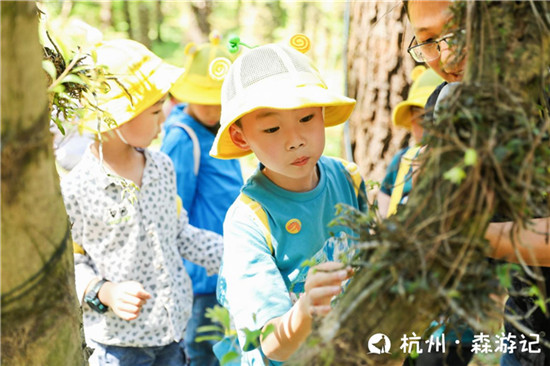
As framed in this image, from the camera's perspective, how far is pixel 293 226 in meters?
2.24

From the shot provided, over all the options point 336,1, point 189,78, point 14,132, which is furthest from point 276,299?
point 336,1

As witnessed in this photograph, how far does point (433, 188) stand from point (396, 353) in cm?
38

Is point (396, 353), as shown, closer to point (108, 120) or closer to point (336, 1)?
point (108, 120)

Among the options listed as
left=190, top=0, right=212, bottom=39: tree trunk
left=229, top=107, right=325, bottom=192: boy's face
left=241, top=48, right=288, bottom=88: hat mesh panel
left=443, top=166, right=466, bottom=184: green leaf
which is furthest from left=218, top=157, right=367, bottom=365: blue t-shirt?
left=190, top=0, right=212, bottom=39: tree trunk

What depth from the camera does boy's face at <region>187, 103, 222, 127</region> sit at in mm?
4258

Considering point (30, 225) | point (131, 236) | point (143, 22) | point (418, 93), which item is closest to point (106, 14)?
point (143, 22)

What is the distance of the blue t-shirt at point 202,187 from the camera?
396 centimetres

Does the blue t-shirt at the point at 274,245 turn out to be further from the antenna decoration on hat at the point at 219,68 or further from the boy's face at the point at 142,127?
the boy's face at the point at 142,127

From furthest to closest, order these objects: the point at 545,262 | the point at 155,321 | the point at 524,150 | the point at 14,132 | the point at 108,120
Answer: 1. the point at 155,321
2. the point at 108,120
3. the point at 545,262
4. the point at 14,132
5. the point at 524,150

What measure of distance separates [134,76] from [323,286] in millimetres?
2143

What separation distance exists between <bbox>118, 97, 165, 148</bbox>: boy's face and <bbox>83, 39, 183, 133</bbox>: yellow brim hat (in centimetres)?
7

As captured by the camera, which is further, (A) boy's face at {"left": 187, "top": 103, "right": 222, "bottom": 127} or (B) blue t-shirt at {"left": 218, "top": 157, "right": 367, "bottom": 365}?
(A) boy's face at {"left": 187, "top": 103, "right": 222, "bottom": 127}

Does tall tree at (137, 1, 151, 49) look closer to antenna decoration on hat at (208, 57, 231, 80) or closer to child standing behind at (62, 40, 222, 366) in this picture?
child standing behind at (62, 40, 222, 366)

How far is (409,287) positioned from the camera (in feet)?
3.74
